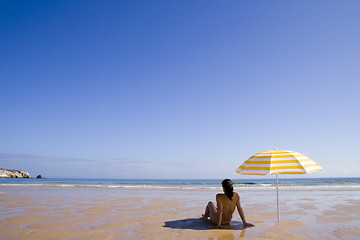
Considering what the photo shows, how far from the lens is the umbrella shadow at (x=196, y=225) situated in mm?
6414

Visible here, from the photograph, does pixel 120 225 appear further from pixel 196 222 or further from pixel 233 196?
pixel 233 196

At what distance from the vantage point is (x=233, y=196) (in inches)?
250

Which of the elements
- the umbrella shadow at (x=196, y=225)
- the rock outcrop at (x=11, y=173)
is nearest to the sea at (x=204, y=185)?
the umbrella shadow at (x=196, y=225)

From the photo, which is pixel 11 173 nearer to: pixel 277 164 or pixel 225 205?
pixel 225 205

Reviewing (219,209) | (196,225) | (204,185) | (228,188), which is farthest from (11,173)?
(228,188)

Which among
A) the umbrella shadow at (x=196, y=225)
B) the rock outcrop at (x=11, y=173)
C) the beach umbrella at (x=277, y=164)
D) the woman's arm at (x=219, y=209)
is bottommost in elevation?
the rock outcrop at (x=11, y=173)

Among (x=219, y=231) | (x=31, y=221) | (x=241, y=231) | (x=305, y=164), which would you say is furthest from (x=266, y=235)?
(x=31, y=221)

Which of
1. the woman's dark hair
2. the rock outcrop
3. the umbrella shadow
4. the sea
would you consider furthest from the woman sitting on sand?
the rock outcrop

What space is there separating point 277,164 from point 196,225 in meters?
2.64

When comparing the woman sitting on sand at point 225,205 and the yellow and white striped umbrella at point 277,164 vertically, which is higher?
the yellow and white striped umbrella at point 277,164

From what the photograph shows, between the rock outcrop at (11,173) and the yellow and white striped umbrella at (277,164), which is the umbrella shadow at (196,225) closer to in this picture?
the yellow and white striped umbrella at (277,164)

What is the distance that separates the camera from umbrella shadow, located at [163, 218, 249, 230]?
641 cm

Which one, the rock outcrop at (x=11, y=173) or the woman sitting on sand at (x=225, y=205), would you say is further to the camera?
the rock outcrop at (x=11, y=173)

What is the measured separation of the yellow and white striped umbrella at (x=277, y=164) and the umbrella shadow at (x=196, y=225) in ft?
4.61
